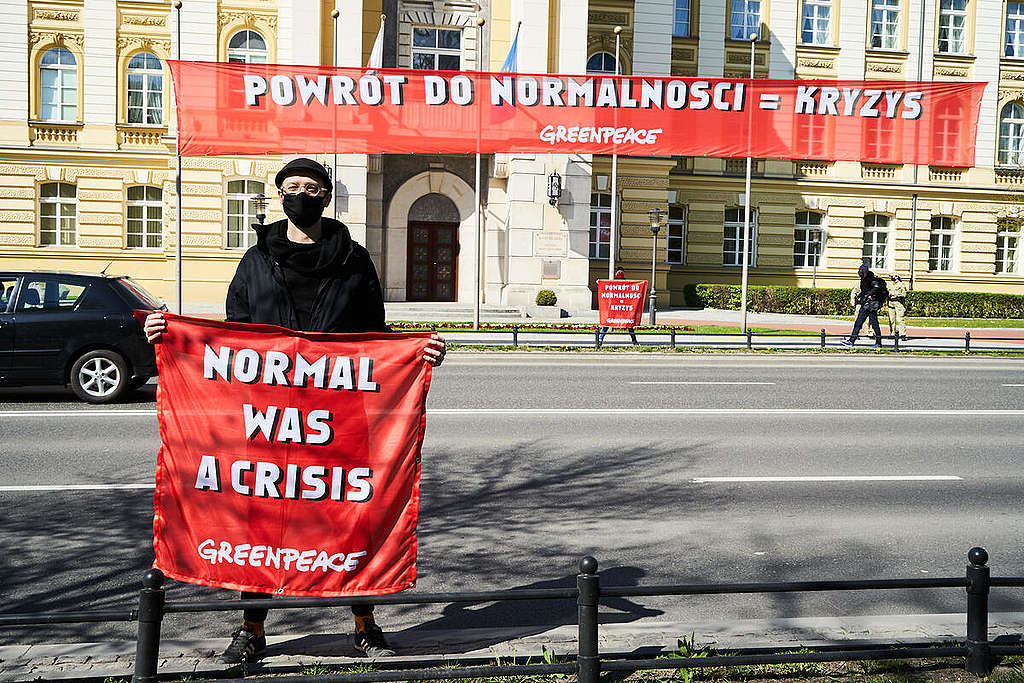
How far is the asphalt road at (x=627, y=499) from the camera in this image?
568 centimetres

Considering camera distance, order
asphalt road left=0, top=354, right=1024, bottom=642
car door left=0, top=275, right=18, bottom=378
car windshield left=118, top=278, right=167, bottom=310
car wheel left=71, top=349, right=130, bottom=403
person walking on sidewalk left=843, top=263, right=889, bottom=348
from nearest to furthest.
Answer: asphalt road left=0, top=354, right=1024, bottom=642 → car door left=0, top=275, right=18, bottom=378 → car wheel left=71, top=349, right=130, bottom=403 → car windshield left=118, top=278, right=167, bottom=310 → person walking on sidewalk left=843, top=263, right=889, bottom=348

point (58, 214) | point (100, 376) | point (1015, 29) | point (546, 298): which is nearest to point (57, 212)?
point (58, 214)

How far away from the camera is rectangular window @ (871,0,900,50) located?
141 ft

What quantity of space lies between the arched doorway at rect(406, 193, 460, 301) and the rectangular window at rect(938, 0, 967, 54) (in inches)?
986

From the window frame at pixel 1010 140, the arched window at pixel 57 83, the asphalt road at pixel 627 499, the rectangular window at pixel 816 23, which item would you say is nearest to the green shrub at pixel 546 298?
the asphalt road at pixel 627 499

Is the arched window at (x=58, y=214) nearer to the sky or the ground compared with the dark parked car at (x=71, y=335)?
nearer to the sky

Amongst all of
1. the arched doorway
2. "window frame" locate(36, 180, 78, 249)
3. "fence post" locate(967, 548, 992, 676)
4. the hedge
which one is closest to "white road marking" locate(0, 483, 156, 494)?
"fence post" locate(967, 548, 992, 676)

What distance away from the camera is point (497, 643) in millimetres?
4684

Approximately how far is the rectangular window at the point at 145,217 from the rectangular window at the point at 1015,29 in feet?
126

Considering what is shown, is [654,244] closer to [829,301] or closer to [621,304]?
[829,301]

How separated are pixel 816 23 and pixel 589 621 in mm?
43787

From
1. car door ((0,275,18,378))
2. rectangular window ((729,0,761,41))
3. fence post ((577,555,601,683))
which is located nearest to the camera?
fence post ((577,555,601,683))

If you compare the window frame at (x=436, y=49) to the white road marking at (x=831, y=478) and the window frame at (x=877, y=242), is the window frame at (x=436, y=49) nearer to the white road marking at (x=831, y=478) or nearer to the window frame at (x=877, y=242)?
the window frame at (x=877, y=242)

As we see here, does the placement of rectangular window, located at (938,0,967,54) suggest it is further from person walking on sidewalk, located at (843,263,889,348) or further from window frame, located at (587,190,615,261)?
person walking on sidewalk, located at (843,263,889,348)
